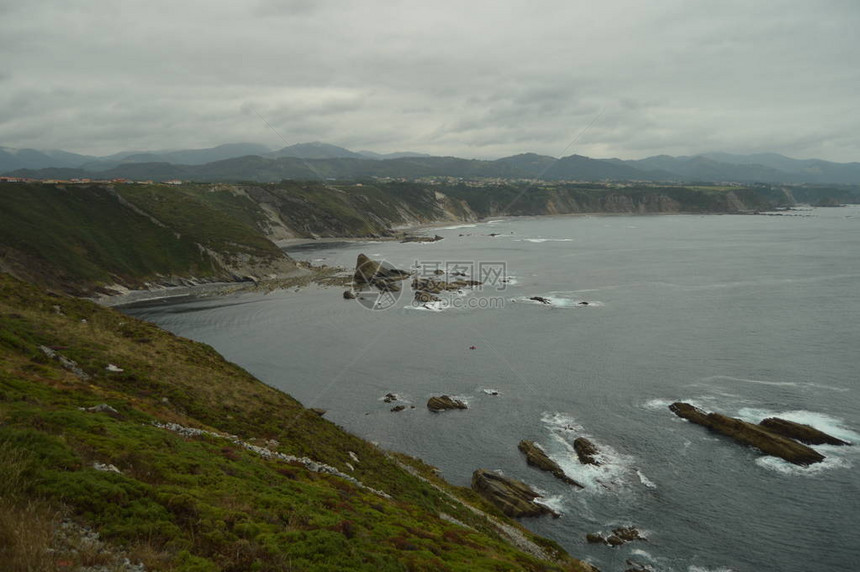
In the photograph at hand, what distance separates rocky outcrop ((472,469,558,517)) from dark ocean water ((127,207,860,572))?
1019 millimetres

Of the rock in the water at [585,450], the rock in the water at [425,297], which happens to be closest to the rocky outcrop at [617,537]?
the rock in the water at [585,450]

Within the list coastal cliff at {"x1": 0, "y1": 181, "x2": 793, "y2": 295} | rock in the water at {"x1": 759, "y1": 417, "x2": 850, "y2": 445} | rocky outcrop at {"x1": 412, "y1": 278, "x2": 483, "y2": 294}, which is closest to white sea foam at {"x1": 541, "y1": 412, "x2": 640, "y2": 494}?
rock in the water at {"x1": 759, "y1": 417, "x2": 850, "y2": 445}

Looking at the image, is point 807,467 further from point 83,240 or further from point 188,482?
point 83,240

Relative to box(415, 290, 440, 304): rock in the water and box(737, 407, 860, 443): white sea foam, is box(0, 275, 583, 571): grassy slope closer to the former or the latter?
box(737, 407, 860, 443): white sea foam

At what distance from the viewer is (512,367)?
61.5 m

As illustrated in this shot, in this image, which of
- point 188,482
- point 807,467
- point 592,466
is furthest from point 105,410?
point 807,467

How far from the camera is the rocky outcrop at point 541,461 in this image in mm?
38031

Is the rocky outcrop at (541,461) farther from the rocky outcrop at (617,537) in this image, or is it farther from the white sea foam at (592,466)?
the rocky outcrop at (617,537)

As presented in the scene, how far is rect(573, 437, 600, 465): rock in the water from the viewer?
3994cm

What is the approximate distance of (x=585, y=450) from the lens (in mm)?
41094

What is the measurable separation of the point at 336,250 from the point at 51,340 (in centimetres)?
14915

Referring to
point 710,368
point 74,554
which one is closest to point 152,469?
point 74,554

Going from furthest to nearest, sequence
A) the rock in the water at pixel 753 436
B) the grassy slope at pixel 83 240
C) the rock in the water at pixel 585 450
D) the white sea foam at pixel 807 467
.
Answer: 1. the grassy slope at pixel 83 240
2. the rock in the water at pixel 585 450
3. the rock in the water at pixel 753 436
4. the white sea foam at pixel 807 467

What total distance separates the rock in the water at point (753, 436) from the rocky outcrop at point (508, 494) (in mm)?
20227
